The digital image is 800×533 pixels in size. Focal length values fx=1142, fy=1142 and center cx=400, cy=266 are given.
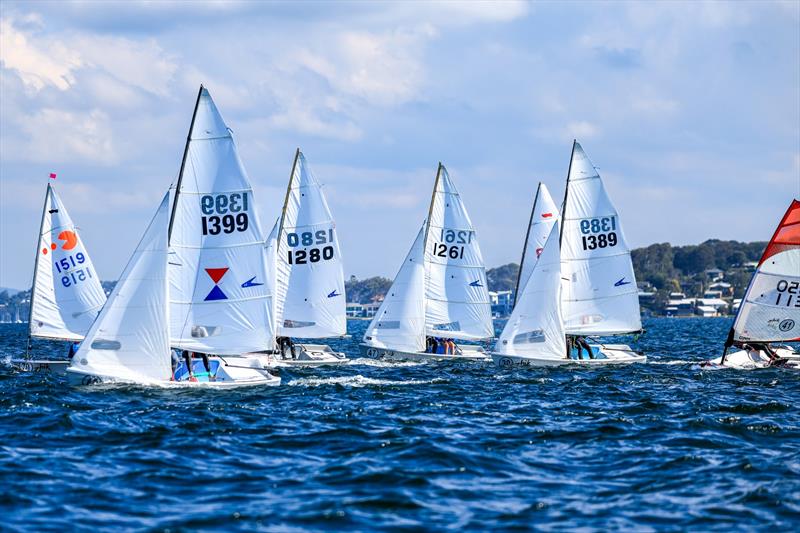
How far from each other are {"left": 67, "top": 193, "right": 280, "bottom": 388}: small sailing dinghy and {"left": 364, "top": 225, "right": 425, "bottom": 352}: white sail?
17.5 m

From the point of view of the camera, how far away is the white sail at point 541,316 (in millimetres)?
39094

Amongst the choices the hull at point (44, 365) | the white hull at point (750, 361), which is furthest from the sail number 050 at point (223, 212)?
the white hull at point (750, 361)

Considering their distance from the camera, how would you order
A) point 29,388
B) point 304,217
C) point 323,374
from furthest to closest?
point 304,217 → point 323,374 → point 29,388

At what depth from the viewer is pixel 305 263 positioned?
45469mm

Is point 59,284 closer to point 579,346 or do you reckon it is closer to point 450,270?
point 450,270

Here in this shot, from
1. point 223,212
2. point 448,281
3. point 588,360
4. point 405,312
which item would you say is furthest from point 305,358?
point 223,212

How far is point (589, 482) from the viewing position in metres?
17.6

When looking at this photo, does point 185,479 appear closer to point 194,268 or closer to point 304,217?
point 194,268

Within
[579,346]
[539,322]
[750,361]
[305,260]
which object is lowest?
[750,361]

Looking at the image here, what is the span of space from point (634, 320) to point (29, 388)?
24.8m

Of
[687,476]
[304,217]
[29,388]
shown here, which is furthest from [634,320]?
[687,476]

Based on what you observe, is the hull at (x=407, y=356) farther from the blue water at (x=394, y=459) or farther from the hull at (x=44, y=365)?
the blue water at (x=394, y=459)

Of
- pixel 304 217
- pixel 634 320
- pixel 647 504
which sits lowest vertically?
pixel 647 504

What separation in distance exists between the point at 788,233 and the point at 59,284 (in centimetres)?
2633
